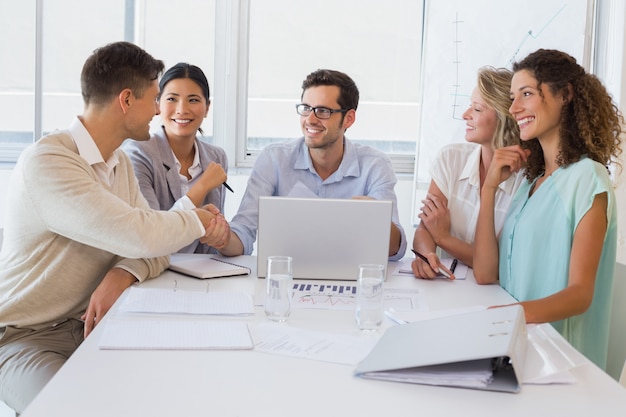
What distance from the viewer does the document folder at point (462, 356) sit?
1.19 m

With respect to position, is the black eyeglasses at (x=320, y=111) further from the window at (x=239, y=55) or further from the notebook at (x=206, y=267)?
the window at (x=239, y=55)

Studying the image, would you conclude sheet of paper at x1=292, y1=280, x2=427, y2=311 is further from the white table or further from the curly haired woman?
the white table

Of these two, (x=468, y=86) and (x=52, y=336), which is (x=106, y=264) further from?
(x=468, y=86)

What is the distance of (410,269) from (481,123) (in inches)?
24.6

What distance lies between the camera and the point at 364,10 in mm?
3934

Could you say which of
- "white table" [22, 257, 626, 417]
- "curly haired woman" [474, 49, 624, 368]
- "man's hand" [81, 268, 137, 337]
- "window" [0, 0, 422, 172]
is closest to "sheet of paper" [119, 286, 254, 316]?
"man's hand" [81, 268, 137, 337]

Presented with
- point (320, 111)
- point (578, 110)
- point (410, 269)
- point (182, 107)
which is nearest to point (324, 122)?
point (320, 111)

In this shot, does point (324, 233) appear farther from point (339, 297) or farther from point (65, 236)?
point (65, 236)

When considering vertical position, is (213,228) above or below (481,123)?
below

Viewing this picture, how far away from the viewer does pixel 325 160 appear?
2.82 metres

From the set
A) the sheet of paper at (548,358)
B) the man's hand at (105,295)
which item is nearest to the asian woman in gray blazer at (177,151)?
the man's hand at (105,295)

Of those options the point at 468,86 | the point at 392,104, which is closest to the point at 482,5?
the point at 468,86

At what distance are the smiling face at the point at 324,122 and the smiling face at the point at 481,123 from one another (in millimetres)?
503

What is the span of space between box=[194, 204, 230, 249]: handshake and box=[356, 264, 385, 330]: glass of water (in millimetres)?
723
